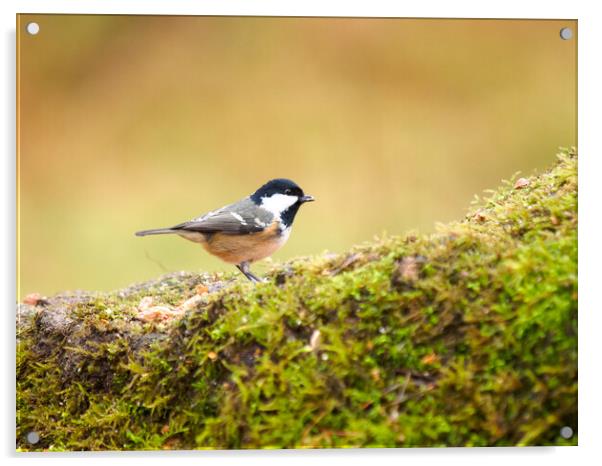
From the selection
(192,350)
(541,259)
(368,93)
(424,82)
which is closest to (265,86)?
(368,93)

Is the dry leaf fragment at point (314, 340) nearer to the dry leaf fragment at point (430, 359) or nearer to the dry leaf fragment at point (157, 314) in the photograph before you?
the dry leaf fragment at point (430, 359)

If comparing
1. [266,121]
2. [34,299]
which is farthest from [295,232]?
[34,299]

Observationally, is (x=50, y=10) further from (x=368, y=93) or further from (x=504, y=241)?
(x=504, y=241)

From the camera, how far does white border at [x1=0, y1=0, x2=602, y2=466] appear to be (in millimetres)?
1888

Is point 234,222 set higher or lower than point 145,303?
higher

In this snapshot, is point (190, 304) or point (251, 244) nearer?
point (190, 304)

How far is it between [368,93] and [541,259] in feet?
3.73

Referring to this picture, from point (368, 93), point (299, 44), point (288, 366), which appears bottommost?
point (288, 366)

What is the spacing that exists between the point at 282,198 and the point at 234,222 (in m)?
0.23

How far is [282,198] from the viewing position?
100 inches

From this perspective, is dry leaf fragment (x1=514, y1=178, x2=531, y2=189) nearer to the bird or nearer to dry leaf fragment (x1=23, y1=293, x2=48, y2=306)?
the bird

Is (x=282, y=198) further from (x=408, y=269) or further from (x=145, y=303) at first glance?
(x=408, y=269)

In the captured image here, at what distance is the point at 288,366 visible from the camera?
64.6 inches

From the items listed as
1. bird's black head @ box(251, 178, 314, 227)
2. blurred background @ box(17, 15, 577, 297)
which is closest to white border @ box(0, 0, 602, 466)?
blurred background @ box(17, 15, 577, 297)
